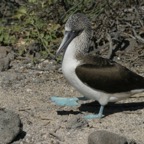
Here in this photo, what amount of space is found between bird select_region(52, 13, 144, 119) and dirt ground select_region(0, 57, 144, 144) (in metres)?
0.26

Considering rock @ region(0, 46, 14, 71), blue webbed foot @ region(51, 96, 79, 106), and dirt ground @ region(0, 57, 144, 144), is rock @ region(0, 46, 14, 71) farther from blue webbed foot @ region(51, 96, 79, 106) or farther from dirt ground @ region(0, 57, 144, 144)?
blue webbed foot @ region(51, 96, 79, 106)

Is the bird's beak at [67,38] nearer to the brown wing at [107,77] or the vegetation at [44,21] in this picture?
the brown wing at [107,77]

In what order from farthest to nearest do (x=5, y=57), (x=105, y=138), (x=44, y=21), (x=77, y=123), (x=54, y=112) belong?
(x=44, y=21), (x=5, y=57), (x=54, y=112), (x=77, y=123), (x=105, y=138)

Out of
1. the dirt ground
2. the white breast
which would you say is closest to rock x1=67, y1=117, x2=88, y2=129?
the dirt ground

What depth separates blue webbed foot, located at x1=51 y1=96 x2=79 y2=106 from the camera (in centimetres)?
725

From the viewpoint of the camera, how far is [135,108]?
7.52 metres

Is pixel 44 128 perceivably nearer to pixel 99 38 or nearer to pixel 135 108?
pixel 135 108

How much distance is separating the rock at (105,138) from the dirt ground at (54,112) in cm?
34

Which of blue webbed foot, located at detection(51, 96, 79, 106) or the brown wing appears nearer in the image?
the brown wing

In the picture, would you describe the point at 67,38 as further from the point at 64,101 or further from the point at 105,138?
the point at 105,138

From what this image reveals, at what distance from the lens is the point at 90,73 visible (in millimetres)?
6945

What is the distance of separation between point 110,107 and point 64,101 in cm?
72

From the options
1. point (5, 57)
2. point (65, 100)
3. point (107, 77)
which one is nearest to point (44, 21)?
point (5, 57)

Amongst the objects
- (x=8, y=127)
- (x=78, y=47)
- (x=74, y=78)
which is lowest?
(x=8, y=127)
